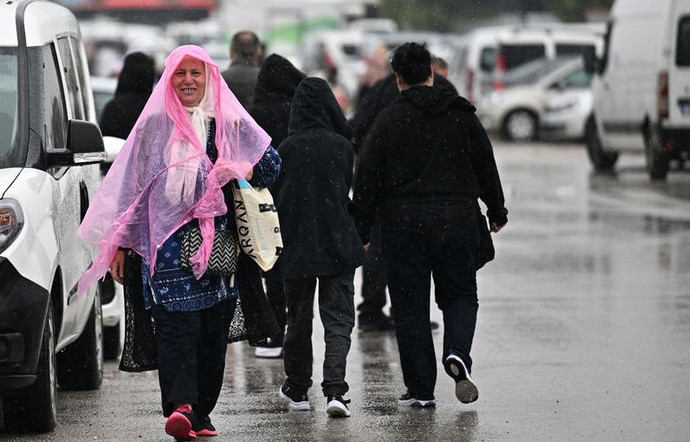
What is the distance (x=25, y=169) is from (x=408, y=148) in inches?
69.2

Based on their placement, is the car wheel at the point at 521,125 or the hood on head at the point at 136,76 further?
the car wheel at the point at 521,125

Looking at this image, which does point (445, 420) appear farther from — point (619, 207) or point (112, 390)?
point (619, 207)

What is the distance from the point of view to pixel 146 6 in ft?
255

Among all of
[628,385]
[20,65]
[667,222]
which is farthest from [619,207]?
[20,65]

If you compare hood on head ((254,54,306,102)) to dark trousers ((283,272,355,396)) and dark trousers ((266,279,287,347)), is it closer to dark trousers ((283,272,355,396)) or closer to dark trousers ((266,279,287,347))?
dark trousers ((266,279,287,347))

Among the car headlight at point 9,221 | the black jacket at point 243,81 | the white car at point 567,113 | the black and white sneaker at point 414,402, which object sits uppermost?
the car headlight at point 9,221

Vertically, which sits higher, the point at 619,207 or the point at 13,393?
the point at 13,393

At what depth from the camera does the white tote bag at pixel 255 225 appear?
688 centimetres

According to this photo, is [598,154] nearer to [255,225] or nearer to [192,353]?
[255,225]

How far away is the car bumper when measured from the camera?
6691 mm

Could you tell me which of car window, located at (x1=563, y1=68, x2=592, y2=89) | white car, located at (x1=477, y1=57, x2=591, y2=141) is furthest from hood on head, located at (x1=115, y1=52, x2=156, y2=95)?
car window, located at (x1=563, y1=68, x2=592, y2=89)

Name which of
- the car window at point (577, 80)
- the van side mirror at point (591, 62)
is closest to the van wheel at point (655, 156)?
the van side mirror at point (591, 62)

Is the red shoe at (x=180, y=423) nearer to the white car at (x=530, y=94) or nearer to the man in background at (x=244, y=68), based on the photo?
the man in background at (x=244, y=68)

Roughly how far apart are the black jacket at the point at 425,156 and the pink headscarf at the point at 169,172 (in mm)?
887
